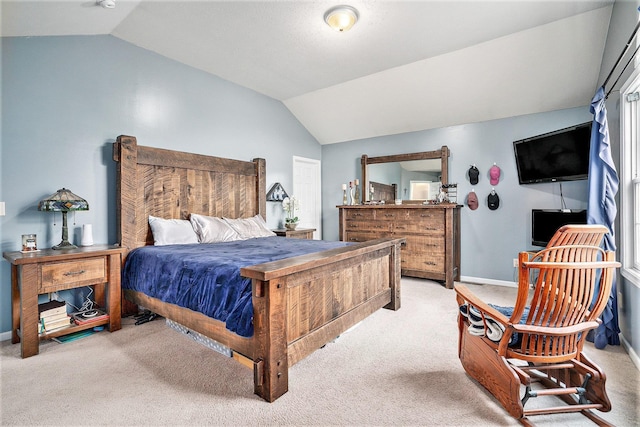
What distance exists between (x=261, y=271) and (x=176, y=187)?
101 inches

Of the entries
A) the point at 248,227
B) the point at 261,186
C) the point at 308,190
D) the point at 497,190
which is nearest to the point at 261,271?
the point at 248,227

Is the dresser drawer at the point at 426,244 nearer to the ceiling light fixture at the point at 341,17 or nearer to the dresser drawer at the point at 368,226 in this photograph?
the dresser drawer at the point at 368,226

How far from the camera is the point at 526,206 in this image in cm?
417

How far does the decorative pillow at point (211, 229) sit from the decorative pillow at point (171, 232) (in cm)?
9

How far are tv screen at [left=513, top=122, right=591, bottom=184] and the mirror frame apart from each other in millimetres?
922

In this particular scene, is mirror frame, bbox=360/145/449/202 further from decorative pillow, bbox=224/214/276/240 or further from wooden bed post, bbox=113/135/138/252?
wooden bed post, bbox=113/135/138/252

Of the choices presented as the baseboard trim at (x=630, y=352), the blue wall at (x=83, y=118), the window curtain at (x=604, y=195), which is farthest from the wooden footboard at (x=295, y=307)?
the baseboard trim at (x=630, y=352)

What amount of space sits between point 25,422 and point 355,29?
382 centimetres

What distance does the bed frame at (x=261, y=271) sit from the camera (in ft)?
5.82

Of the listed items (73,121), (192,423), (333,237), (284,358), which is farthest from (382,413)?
(333,237)

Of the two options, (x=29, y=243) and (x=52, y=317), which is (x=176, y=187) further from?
(x=52, y=317)

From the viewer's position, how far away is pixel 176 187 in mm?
3721

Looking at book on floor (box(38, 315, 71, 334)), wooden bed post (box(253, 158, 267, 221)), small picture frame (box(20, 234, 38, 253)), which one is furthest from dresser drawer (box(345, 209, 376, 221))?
small picture frame (box(20, 234, 38, 253))

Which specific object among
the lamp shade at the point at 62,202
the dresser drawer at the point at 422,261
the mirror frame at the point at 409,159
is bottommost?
the dresser drawer at the point at 422,261
